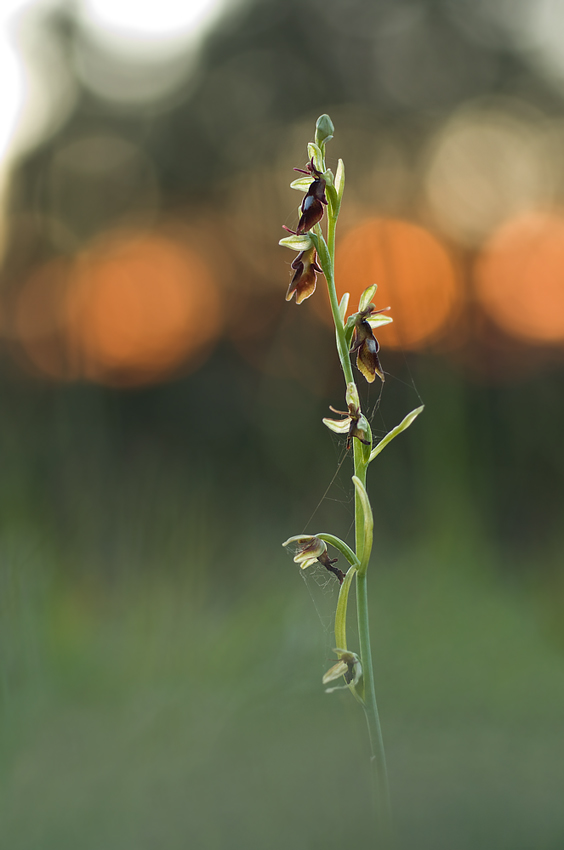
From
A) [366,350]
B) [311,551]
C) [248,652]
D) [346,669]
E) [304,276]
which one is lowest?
[248,652]

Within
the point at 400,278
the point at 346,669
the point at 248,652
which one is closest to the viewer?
the point at 346,669

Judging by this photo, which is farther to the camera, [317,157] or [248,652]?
[248,652]

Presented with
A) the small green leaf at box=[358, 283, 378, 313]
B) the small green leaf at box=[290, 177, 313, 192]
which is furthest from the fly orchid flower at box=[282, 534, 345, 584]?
the small green leaf at box=[290, 177, 313, 192]

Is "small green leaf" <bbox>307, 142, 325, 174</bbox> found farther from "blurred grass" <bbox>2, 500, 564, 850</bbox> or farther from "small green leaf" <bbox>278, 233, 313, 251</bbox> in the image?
"blurred grass" <bbox>2, 500, 564, 850</bbox>

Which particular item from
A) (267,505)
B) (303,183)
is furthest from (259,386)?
(303,183)

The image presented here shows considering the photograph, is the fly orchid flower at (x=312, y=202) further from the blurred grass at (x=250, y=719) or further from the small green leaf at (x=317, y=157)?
the blurred grass at (x=250, y=719)

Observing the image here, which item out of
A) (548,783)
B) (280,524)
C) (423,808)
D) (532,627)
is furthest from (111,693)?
(280,524)

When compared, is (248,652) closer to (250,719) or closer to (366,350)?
(250,719)
